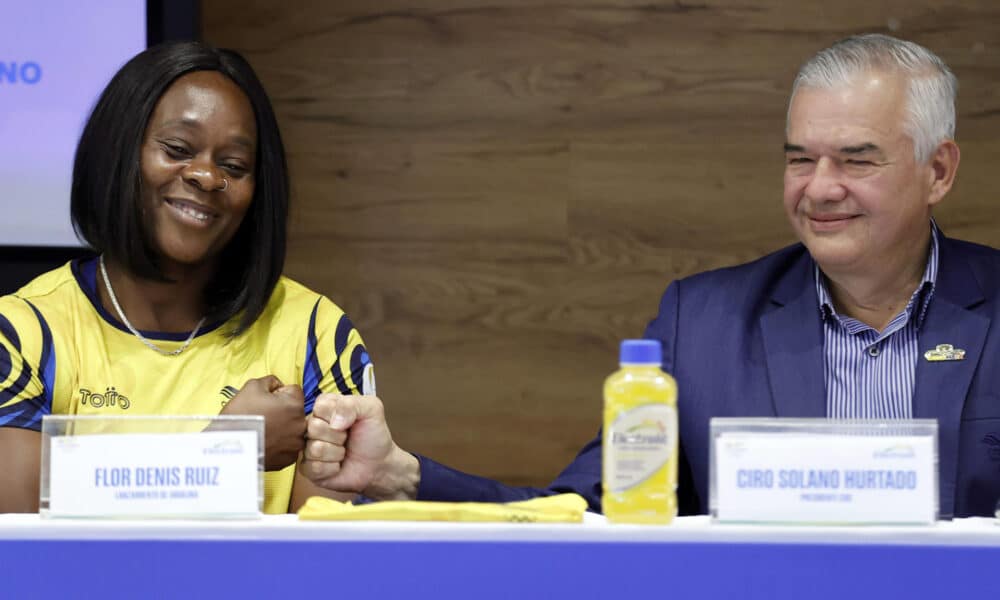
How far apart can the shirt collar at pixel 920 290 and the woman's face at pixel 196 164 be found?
879 millimetres

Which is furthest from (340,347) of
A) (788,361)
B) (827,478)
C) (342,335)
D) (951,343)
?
(827,478)

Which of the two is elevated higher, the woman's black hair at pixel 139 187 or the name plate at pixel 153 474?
the woman's black hair at pixel 139 187

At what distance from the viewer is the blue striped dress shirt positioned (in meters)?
1.76

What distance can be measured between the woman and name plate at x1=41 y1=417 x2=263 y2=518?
679 mm

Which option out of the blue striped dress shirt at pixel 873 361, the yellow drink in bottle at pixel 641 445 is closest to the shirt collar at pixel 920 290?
the blue striped dress shirt at pixel 873 361

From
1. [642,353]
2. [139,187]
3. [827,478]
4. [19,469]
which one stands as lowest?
[19,469]

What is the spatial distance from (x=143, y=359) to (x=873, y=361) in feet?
3.49

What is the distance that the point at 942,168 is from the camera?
187 cm

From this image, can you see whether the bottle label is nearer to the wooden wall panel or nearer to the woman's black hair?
A: the woman's black hair

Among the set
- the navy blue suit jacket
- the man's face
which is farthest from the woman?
the man's face

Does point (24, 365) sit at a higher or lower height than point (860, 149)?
lower

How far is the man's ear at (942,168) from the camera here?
6.09 feet

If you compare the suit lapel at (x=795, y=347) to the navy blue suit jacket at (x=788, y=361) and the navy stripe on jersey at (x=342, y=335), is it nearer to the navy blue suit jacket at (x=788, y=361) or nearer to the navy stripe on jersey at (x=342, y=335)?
the navy blue suit jacket at (x=788, y=361)

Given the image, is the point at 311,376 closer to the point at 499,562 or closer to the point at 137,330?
the point at 137,330
